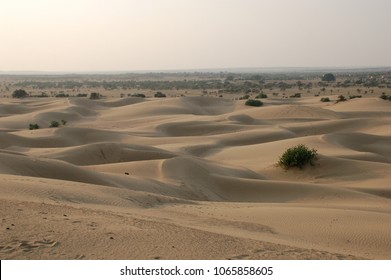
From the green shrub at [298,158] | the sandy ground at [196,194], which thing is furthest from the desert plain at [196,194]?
the green shrub at [298,158]

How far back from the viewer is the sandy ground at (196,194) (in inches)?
294

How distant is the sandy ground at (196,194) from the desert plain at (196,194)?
0.04m

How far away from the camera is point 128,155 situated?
24.1 m

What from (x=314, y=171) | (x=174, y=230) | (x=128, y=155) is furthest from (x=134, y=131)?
(x=174, y=230)

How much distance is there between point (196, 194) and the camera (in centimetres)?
1736

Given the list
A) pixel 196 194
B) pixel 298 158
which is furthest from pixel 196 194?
pixel 298 158

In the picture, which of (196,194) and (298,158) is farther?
(298,158)

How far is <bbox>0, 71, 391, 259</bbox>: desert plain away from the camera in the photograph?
24.5ft

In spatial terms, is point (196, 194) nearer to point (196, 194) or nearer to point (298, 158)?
point (196, 194)

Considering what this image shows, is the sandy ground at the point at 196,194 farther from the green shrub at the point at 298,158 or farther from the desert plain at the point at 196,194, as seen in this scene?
the green shrub at the point at 298,158

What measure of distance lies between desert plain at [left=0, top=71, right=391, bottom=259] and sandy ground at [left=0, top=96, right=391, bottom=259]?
39 millimetres
